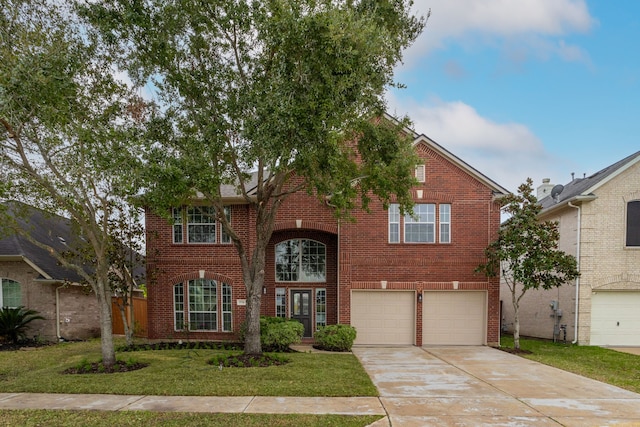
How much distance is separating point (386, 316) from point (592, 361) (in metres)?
6.20

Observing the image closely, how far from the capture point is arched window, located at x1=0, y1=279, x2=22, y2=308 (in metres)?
14.0

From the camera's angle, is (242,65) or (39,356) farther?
(39,356)

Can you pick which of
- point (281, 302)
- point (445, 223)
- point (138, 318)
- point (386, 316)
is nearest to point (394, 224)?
point (445, 223)

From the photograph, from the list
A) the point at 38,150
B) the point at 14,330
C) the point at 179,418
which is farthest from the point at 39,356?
the point at 179,418

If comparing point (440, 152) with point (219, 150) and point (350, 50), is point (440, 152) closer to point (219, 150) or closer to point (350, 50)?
point (350, 50)

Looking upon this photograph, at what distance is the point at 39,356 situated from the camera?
11.2 m

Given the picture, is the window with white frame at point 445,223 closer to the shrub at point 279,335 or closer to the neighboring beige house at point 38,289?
the shrub at point 279,335

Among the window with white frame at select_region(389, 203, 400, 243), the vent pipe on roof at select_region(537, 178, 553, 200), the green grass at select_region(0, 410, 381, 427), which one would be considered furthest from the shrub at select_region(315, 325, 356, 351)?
the vent pipe on roof at select_region(537, 178, 553, 200)

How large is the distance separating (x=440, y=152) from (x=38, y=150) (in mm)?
11984

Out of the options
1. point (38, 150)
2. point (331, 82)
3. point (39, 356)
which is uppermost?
point (331, 82)

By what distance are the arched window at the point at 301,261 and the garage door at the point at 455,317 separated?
409 centimetres

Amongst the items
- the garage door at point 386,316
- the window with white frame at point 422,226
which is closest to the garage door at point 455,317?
the garage door at point 386,316

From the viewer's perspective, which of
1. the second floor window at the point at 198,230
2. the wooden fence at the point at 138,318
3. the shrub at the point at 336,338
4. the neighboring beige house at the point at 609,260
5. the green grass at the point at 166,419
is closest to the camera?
the green grass at the point at 166,419

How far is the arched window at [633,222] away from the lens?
1359 cm
